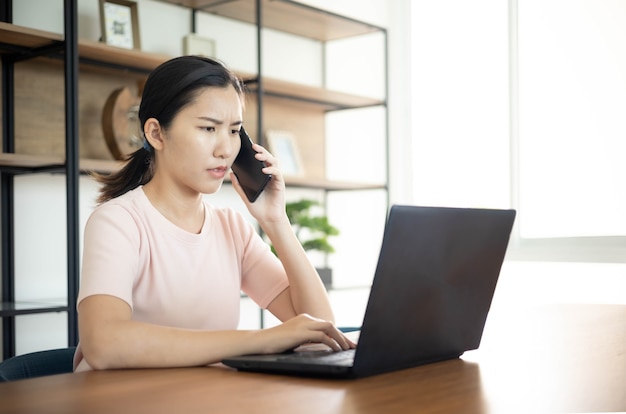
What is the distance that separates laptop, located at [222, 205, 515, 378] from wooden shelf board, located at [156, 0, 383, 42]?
2.49 meters

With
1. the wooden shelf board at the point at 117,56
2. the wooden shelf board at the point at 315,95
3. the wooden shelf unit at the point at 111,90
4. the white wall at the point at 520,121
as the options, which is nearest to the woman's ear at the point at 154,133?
the wooden shelf unit at the point at 111,90

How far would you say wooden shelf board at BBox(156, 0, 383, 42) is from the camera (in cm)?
346

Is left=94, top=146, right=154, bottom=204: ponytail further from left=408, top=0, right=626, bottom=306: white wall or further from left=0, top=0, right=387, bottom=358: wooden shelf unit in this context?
left=408, top=0, right=626, bottom=306: white wall

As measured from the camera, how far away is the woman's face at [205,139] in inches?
60.9

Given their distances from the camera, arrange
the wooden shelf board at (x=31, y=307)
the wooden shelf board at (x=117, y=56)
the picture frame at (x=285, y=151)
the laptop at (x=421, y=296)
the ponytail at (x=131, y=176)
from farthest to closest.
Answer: the picture frame at (x=285, y=151) < the wooden shelf board at (x=117, y=56) < the wooden shelf board at (x=31, y=307) < the ponytail at (x=131, y=176) < the laptop at (x=421, y=296)

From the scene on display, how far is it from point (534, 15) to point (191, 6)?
1.68 meters

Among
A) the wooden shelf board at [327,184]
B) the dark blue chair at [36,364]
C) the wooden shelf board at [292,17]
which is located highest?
the wooden shelf board at [292,17]

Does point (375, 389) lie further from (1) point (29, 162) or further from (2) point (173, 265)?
(1) point (29, 162)

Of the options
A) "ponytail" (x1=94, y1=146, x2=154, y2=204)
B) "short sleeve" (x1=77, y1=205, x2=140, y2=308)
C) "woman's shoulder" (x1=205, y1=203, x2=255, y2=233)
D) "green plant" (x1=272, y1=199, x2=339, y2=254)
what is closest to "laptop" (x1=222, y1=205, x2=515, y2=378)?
"short sleeve" (x1=77, y1=205, x2=140, y2=308)

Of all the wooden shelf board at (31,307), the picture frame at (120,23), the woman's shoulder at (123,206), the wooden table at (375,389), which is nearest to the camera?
the wooden table at (375,389)

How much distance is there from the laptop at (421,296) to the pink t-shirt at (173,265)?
348mm

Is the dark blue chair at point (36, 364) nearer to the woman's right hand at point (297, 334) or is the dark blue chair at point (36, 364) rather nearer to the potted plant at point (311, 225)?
the woman's right hand at point (297, 334)

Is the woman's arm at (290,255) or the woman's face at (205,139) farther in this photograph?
the woman's arm at (290,255)

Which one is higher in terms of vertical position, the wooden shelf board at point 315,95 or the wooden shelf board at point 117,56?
the wooden shelf board at point 117,56
